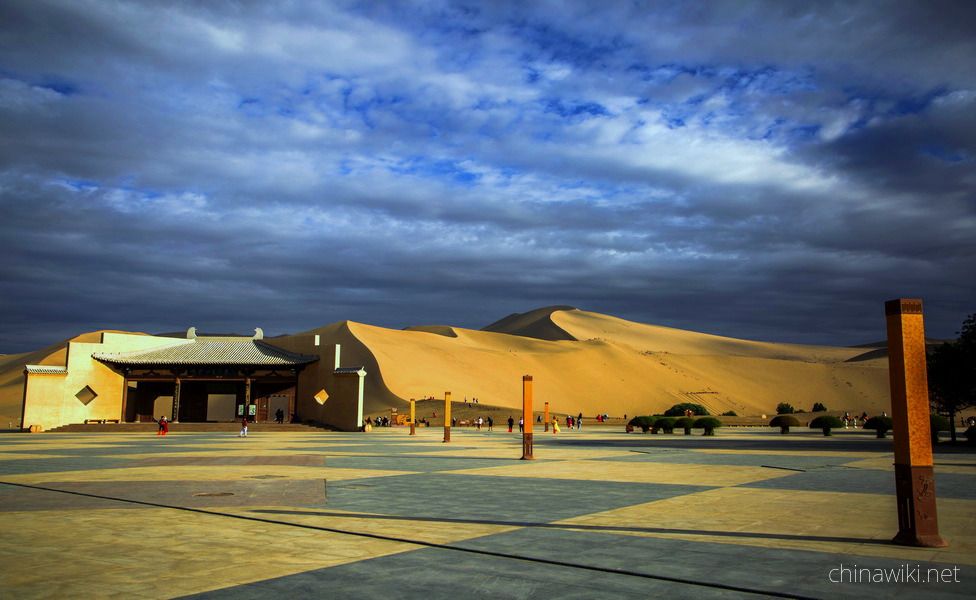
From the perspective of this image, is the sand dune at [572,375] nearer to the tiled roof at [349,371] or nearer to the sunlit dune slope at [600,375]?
the sunlit dune slope at [600,375]

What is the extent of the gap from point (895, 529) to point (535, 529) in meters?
4.60

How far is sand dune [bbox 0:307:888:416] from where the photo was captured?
320 ft

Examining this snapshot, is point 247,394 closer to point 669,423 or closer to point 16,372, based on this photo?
point 669,423

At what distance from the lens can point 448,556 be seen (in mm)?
7621

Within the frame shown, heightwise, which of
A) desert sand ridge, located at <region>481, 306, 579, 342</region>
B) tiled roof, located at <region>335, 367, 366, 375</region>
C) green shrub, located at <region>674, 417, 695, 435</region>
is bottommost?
green shrub, located at <region>674, 417, 695, 435</region>

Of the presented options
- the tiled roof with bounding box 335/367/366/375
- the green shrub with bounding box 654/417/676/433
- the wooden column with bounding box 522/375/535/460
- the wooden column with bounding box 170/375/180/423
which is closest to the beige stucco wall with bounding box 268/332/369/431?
the tiled roof with bounding box 335/367/366/375

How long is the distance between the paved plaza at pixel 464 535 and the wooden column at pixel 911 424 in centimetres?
43

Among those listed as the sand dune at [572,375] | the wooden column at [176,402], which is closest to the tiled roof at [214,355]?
the wooden column at [176,402]

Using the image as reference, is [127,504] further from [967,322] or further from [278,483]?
[967,322]

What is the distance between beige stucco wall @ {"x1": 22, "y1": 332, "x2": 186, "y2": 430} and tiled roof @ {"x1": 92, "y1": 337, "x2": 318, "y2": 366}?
109cm

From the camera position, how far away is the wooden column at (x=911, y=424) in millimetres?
8438

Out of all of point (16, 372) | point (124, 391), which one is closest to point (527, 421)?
point (124, 391)

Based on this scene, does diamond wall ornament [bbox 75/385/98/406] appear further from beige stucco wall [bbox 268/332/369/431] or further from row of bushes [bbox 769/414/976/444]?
row of bushes [bbox 769/414/976/444]

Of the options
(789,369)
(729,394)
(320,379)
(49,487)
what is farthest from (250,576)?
(789,369)
